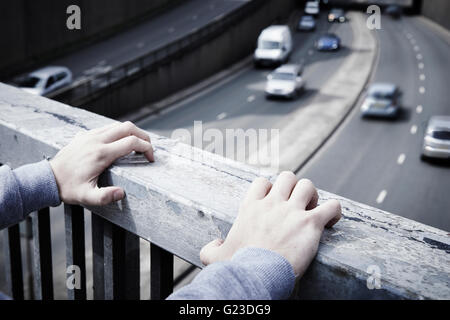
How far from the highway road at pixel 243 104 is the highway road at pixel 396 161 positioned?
3575 mm

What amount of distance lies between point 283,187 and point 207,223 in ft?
0.86

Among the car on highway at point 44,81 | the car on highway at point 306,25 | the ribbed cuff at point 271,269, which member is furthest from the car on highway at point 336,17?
the ribbed cuff at point 271,269

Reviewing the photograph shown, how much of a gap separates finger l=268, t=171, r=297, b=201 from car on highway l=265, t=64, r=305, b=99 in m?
30.2

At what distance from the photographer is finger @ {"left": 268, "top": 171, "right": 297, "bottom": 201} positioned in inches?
68.3

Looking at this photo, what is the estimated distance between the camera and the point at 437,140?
23031 mm

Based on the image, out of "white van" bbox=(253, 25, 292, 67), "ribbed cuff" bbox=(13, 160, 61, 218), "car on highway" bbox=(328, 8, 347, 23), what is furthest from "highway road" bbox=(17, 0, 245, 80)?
"ribbed cuff" bbox=(13, 160, 61, 218)

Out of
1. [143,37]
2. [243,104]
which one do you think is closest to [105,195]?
[243,104]

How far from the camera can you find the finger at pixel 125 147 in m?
2.10

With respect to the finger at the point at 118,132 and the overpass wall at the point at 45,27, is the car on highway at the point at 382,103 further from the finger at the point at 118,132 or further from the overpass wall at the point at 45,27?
the finger at the point at 118,132

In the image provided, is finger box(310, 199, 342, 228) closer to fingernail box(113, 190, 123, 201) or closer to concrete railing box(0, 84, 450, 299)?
concrete railing box(0, 84, 450, 299)

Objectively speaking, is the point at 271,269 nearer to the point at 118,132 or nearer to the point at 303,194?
the point at 303,194

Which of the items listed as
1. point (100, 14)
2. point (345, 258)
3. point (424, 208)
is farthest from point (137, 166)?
point (100, 14)

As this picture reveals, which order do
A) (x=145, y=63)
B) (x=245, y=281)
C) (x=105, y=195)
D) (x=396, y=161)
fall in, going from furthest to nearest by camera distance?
(x=145, y=63) → (x=396, y=161) → (x=105, y=195) → (x=245, y=281)

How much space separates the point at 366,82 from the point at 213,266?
3775 centimetres
